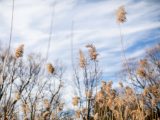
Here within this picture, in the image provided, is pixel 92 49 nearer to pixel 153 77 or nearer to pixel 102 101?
pixel 102 101

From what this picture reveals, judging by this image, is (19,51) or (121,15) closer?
(19,51)

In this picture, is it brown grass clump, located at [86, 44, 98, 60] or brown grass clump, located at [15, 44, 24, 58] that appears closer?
brown grass clump, located at [15, 44, 24, 58]

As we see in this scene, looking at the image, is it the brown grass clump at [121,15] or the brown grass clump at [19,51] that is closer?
the brown grass clump at [19,51]

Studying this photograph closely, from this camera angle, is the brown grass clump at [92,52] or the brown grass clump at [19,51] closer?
the brown grass clump at [19,51]

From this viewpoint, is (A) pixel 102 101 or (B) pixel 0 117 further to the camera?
(A) pixel 102 101

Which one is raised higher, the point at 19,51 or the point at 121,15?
the point at 121,15

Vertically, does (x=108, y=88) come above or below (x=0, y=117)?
above

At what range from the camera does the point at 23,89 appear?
72.9 feet

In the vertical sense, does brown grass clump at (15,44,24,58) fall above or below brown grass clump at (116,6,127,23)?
below

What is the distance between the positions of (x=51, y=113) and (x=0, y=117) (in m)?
2.17

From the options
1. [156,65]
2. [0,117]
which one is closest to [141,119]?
[0,117]

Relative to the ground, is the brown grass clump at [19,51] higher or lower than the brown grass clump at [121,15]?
lower

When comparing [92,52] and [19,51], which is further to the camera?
[92,52]

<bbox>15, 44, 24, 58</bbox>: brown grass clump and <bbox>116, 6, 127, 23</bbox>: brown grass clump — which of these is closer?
<bbox>15, 44, 24, 58</bbox>: brown grass clump
